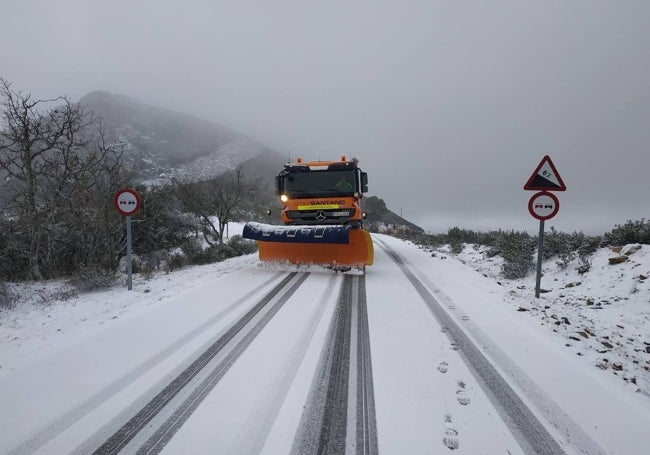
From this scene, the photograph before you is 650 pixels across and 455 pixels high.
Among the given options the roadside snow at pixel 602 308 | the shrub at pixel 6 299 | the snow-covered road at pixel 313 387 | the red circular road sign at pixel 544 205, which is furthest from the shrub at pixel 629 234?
the shrub at pixel 6 299

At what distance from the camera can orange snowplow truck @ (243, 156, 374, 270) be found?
7.21 m

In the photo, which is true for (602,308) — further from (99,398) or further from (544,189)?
(99,398)

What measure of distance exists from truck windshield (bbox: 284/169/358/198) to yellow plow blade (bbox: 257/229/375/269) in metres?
1.72

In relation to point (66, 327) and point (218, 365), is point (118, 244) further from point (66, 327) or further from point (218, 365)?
point (218, 365)

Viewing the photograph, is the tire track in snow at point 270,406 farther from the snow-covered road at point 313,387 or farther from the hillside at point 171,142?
the hillside at point 171,142

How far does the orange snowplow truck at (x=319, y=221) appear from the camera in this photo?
721 cm

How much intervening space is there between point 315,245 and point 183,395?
5.26 meters

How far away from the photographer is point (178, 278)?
691 cm

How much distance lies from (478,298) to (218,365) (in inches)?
172

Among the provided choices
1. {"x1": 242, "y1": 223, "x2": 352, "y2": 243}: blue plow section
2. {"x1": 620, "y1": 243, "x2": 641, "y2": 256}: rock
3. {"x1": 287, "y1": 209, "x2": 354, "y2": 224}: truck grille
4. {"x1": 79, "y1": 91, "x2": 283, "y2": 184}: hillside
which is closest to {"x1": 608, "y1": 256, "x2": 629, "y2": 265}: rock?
{"x1": 620, "y1": 243, "x2": 641, "y2": 256}: rock

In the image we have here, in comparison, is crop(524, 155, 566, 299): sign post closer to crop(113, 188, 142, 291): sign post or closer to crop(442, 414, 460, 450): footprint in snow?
crop(442, 414, 460, 450): footprint in snow

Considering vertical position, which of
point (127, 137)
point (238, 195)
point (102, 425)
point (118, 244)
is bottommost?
point (102, 425)

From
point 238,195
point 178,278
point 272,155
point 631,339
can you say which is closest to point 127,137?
point 272,155

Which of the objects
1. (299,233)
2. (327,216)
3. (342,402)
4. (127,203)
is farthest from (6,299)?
(327,216)
